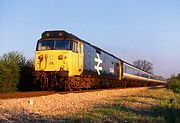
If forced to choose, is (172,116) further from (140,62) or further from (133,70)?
(140,62)

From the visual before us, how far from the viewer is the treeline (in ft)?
67.9

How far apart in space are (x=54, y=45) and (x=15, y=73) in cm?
337

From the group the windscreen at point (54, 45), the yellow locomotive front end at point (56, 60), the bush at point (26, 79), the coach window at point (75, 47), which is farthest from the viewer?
the bush at point (26, 79)

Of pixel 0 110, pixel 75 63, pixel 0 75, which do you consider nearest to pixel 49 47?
pixel 75 63

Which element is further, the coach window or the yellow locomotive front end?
the coach window

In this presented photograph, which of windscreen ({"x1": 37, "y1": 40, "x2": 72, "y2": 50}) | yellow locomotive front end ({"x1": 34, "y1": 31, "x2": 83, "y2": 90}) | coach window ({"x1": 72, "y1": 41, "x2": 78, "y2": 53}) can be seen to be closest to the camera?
yellow locomotive front end ({"x1": 34, "y1": 31, "x2": 83, "y2": 90})

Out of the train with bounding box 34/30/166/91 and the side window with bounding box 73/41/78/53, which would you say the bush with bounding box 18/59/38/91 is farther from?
the side window with bounding box 73/41/78/53

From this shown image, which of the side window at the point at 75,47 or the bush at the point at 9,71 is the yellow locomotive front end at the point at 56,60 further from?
the bush at the point at 9,71

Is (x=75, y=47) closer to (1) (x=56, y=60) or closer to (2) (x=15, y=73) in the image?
(1) (x=56, y=60)

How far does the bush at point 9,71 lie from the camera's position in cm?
2064

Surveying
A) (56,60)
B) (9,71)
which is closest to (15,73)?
(9,71)

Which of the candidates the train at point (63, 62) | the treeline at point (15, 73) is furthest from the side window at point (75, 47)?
the treeline at point (15, 73)

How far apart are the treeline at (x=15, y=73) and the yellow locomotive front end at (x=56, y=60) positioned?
185 cm

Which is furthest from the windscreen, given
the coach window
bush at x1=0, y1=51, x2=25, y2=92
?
bush at x1=0, y1=51, x2=25, y2=92
